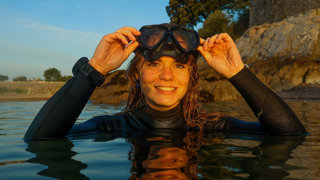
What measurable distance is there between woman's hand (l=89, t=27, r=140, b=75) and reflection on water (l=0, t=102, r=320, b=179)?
767 millimetres

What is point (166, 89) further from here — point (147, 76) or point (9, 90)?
point (9, 90)

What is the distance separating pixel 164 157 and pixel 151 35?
147 cm

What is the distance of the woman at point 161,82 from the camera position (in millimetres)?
2604

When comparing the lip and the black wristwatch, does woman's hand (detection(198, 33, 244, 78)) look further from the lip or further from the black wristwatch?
the black wristwatch

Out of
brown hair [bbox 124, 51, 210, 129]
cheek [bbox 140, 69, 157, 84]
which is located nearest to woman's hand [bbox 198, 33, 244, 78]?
brown hair [bbox 124, 51, 210, 129]

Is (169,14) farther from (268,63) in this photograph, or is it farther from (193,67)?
(193,67)

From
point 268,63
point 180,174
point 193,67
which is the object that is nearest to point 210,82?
point 268,63

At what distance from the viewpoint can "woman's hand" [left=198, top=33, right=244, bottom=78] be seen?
283 centimetres

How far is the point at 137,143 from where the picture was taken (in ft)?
8.37

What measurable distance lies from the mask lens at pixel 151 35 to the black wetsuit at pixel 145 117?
0.74 m

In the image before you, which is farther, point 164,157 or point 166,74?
point 166,74

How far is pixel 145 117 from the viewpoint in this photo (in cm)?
324

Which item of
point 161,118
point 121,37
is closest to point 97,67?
point 121,37

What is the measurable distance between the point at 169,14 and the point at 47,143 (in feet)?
102
